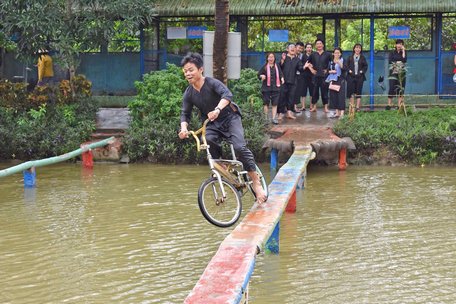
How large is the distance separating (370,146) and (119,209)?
21.1ft

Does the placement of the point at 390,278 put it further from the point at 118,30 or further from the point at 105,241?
the point at 118,30

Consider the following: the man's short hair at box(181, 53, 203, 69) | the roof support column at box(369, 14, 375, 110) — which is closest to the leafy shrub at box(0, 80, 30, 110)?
the roof support column at box(369, 14, 375, 110)

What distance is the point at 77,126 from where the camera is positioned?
18.5 metres

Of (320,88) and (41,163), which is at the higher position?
(320,88)

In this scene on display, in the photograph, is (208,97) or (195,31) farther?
(195,31)

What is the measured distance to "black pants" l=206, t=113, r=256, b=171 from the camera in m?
9.41

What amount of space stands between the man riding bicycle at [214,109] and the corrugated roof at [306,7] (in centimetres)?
1107

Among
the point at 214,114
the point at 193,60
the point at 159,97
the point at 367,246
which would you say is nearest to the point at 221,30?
the point at 159,97

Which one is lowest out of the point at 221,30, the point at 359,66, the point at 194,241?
the point at 194,241

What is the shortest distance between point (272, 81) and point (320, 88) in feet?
7.03

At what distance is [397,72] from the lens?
62.4ft

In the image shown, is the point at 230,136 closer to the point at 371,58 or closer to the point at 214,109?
the point at 214,109

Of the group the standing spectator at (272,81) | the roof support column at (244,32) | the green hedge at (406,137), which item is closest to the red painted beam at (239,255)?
the green hedge at (406,137)

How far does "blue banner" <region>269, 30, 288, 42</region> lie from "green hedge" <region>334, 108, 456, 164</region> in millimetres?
4382
